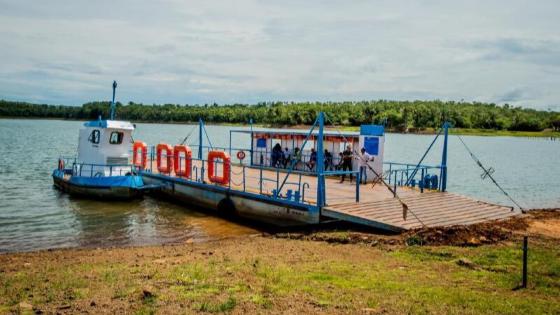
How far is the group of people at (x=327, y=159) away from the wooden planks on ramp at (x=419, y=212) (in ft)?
8.36

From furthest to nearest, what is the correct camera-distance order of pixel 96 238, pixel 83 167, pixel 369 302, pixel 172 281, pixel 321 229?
1. pixel 83 167
2. pixel 96 238
3. pixel 321 229
4. pixel 172 281
5. pixel 369 302

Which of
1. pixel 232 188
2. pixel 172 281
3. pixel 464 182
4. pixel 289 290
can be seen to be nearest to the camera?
pixel 289 290

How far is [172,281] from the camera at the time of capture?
398 inches

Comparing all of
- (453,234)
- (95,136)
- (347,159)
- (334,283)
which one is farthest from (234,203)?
(334,283)

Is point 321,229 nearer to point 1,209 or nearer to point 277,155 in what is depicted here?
point 277,155

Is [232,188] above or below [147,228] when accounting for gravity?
above

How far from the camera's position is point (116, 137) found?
1050 inches

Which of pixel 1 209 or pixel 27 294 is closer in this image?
pixel 27 294

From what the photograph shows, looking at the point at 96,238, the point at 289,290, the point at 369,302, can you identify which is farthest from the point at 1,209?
the point at 369,302

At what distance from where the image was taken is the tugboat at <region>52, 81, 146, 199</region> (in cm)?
2511

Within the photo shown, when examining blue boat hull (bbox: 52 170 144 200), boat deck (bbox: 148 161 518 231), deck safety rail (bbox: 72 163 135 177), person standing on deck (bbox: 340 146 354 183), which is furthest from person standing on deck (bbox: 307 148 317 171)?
deck safety rail (bbox: 72 163 135 177)

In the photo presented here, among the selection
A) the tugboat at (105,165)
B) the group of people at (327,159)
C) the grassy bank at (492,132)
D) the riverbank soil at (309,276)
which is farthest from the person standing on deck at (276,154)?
the grassy bank at (492,132)

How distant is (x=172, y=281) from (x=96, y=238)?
29.0 ft

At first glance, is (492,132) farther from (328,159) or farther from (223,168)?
(223,168)
